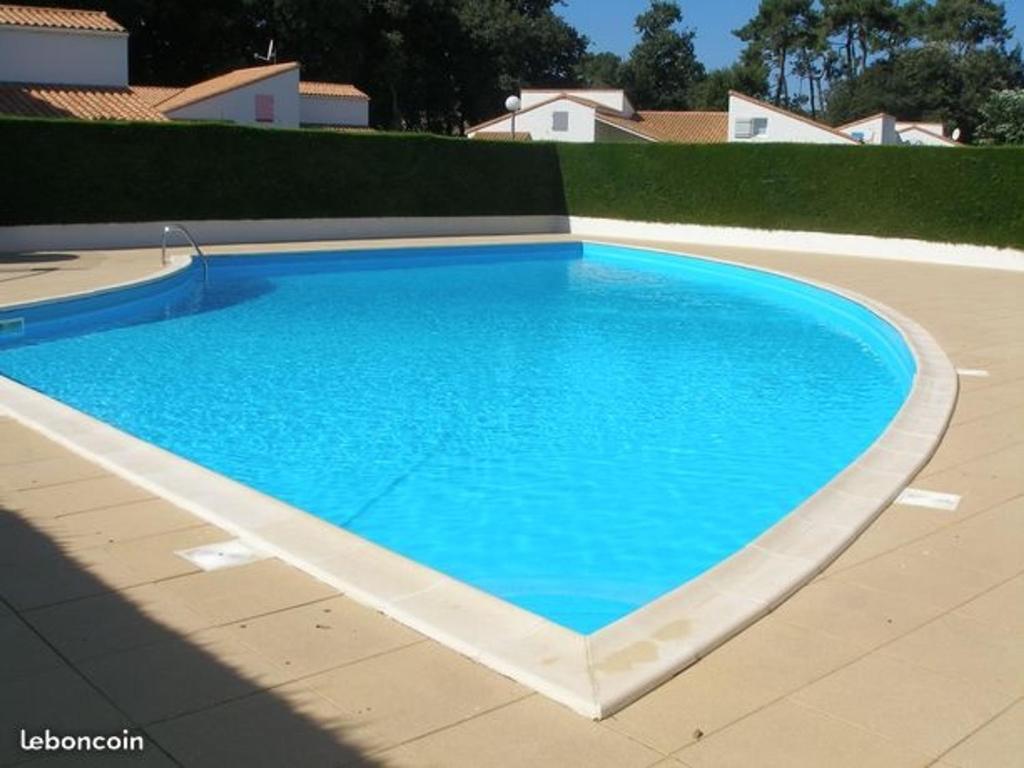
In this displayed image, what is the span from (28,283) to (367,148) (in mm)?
10919

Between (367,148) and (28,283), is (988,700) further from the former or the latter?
(367,148)

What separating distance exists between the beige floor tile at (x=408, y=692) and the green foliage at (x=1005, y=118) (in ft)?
93.9

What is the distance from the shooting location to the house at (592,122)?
41.1 meters

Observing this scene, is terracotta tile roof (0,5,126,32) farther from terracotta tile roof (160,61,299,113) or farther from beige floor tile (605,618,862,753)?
beige floor tile (605,618,862,753)

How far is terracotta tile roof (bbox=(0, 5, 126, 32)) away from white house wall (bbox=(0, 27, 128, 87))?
0.13 metres

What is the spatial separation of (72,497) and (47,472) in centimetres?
54

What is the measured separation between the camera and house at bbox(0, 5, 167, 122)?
23812 mm

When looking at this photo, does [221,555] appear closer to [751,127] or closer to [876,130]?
[751,127]

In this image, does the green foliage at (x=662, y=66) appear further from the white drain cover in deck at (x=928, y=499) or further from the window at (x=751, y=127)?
the white drain cover in deck at (x=928, y=499)

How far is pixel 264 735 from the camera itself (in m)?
2.82

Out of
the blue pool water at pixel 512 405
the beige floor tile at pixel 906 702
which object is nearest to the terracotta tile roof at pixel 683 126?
the blue pool water at pixel 512 405

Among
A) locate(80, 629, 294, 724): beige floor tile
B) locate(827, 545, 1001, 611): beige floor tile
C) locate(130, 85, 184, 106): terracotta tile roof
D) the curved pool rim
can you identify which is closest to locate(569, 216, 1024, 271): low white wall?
the curved pool rim

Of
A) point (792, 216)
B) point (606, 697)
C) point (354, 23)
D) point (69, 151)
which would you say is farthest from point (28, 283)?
point (354, 23)

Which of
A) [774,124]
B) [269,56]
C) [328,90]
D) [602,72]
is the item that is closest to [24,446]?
[328,90]
